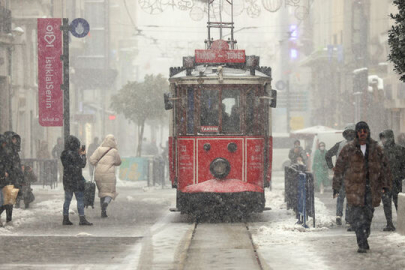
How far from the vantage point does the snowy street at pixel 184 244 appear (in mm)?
11016

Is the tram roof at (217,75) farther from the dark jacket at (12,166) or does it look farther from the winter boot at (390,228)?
the winter boot at (390,228)

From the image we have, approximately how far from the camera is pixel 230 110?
1747 cm

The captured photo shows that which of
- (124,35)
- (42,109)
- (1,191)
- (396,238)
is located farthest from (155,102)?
(124,35)

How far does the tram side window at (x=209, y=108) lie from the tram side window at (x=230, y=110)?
0.45ft

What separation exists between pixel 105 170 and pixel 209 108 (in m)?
2.60

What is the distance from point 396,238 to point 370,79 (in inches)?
1322

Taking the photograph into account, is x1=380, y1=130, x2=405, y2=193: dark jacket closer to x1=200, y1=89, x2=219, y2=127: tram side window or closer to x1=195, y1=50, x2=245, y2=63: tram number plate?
x1=200, y1=89, x2=219, y2=127: tram side window

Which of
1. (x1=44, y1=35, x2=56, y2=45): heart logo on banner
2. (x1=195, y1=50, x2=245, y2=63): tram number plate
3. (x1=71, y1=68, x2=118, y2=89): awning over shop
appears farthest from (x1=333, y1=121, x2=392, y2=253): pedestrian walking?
(x1=71, y1=68, x2=118, y2=89): awning over shop

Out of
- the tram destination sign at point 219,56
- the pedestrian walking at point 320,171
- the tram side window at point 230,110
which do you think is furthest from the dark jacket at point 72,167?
the pedestrian walking at point 320,171

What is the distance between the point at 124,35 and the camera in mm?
82375

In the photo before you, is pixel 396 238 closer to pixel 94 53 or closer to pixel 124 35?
pixel 94 53

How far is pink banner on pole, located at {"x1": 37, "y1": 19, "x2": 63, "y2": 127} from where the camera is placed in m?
24.1

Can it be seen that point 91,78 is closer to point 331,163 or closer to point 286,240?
point 331,163

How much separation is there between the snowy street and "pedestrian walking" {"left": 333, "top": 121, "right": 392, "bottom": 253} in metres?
0.42
